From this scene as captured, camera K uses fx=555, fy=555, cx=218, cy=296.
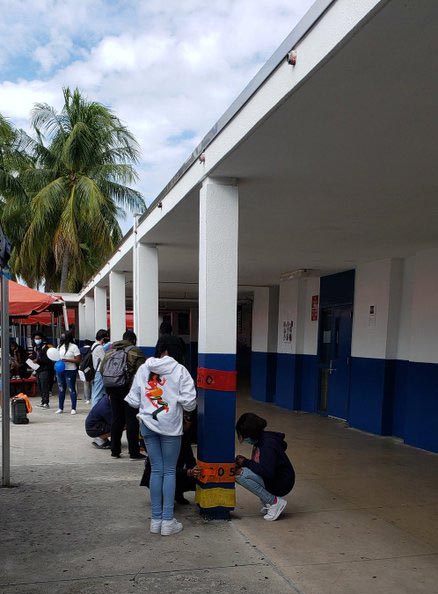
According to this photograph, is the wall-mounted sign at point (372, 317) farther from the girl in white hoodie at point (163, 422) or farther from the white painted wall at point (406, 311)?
the girl in white hoodie at point (163, 422)

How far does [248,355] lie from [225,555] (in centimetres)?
1735

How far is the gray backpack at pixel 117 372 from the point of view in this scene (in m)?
6.68

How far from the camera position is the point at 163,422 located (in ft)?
14.5

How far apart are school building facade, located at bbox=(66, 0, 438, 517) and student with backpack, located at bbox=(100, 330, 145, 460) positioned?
1.01m

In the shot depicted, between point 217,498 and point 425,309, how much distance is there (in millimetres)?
4472

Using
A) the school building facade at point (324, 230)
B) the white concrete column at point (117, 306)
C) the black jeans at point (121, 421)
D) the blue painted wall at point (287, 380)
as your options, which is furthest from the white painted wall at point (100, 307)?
the black jeans at point (121, 421)

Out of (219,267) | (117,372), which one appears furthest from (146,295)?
(219,267)

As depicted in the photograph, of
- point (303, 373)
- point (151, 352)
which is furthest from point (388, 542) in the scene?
point (303, 373)

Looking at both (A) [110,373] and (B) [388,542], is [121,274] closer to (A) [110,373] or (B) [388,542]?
(A) [110,373]

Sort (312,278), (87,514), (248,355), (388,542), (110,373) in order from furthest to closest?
(248,355)
(312,278)
(110,373)
(87,514)
(388,542)

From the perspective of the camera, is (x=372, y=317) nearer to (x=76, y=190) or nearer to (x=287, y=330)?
(x=287, y=330)

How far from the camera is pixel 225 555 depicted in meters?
4.00

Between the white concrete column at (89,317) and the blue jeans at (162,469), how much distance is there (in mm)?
→ 13515

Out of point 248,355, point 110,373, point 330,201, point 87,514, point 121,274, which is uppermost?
point 330,201
